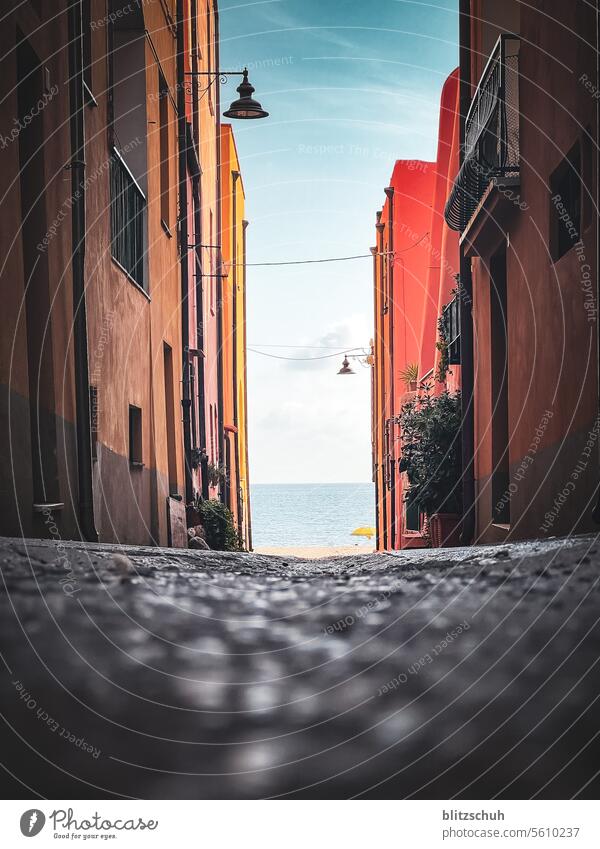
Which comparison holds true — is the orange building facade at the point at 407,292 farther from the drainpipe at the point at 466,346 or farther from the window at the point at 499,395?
the window at the point at 499,395

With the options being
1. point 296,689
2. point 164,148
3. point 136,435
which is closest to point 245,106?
point 164,148

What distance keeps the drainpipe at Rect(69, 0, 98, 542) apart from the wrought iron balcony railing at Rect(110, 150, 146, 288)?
4.75 ft

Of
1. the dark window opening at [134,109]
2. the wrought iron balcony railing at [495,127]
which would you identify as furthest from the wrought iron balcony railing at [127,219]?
the wrought iron balcony railing at [495,127]

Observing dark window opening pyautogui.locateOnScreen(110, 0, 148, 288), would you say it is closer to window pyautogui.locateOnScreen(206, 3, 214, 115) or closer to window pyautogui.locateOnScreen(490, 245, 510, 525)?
window pyautogui.locateOnScreen(490, 245, 510, 525)

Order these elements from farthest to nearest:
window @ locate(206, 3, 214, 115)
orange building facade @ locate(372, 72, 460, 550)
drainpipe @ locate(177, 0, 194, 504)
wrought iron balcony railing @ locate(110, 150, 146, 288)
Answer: window @ locate(206, 3, 214, 115), orange building facade @ locate(372, 72, 460, 550), drainpipe @ locate(177, 0, 194, 504), wrought iron balcony railing @ locate(110, 150, 146, 288)

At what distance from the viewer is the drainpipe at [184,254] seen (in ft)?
43.7

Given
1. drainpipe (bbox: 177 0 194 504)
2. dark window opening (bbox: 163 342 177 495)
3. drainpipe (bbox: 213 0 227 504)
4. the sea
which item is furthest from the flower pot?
the sea

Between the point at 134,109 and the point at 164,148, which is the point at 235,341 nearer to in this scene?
the point at 164,148

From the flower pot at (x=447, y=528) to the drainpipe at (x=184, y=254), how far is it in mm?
3417

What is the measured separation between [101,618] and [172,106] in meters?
10.1

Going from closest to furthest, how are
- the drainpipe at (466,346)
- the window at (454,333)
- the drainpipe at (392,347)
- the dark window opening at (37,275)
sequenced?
1. the dark window opening at (37,275)
2. the drainpipe at (466,346)
3. the window at (454,333)
4. the drainpipe at (392,347)

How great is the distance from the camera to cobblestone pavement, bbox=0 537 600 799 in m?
2.32

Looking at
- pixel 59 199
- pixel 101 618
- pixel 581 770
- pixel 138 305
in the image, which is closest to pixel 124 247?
pixel 138 305

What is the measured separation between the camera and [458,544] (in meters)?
11.7
